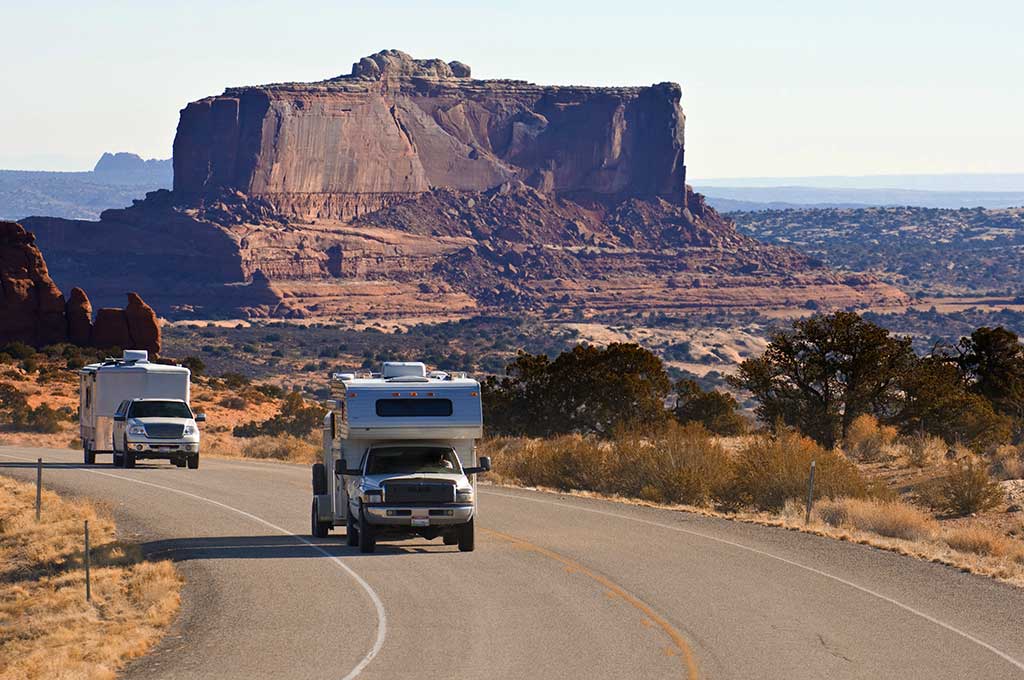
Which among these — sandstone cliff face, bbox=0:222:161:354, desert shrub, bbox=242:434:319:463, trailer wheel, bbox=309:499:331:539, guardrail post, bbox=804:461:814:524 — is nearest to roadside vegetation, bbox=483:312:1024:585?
guardrail post, bbox=804:461:814:524

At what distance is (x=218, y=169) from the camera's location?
191625 millimetres

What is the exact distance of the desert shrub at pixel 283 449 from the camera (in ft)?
163

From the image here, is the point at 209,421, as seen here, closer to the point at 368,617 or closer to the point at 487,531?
the point at 487,531

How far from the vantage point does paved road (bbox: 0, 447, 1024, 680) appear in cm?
1709

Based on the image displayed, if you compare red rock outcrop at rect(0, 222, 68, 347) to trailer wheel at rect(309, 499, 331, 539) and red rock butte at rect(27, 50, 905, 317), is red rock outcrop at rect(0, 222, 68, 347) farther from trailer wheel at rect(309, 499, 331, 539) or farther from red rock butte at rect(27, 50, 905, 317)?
red rock butte at rect(27, 50, 905, 317)

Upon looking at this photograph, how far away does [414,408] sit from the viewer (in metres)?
24.6

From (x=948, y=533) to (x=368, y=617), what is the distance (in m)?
11.8

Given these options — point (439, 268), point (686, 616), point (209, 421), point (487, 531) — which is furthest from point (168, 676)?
point (439, 268)

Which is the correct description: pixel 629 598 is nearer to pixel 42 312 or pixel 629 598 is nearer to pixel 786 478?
pixel 786 478

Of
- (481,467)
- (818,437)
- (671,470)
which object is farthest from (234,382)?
(481,467)

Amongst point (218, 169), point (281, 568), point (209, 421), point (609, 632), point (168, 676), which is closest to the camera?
point (168, 676)

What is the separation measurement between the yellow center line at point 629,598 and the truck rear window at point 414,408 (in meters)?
2.63

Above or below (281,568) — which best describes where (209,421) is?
below

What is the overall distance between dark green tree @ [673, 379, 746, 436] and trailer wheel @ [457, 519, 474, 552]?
84.6 ft
